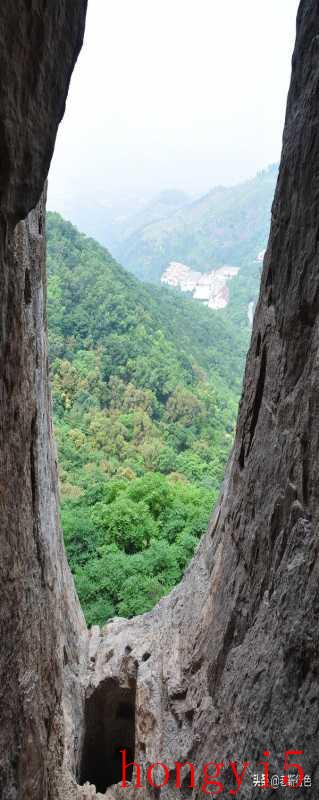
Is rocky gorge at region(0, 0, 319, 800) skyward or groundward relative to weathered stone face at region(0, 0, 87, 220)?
groundward

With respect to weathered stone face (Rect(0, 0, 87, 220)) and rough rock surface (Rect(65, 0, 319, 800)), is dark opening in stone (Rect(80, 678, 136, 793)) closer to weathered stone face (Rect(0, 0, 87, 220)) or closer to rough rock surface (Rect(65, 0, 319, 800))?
rough rock surface (Rect(65, 0, 319, 800))

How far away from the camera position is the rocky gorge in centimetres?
295

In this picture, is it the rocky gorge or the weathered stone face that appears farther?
the rocky gorge

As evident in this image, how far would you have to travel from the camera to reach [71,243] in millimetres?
36344

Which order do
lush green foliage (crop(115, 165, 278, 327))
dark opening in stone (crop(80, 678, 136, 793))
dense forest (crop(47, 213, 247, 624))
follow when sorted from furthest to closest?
lush green foliage (crop(115, 165, 278, 327)), dense forest (crop(47, 213, 247, 624)), dark opening in stone (crop(80, 678, 136, 793))

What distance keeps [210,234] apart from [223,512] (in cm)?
10515

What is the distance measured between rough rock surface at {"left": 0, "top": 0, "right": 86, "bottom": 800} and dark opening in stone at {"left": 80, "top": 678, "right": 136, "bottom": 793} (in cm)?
230

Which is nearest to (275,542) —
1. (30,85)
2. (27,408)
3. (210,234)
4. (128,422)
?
(27,408)

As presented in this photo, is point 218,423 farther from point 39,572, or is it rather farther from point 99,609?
point 39,572

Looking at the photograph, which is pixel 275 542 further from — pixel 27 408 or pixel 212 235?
pixel 212 235

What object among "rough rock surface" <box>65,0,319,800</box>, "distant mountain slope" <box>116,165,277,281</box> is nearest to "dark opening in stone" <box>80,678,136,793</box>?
"rough rock surface" <box>65,0,319,800</box>

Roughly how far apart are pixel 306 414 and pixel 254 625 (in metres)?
1.74

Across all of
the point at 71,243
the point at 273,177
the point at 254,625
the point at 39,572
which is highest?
the point at 273,177

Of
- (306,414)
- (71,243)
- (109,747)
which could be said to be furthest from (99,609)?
(71,243)
